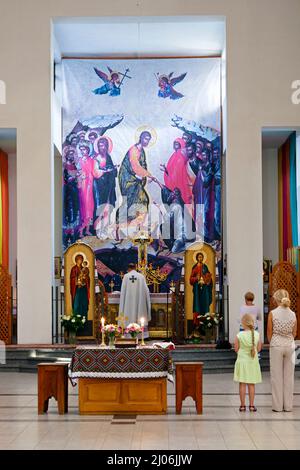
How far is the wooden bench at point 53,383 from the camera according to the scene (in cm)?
1283

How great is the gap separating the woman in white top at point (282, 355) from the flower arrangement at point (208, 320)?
7.96 m

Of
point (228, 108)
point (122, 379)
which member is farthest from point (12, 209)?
point (122, 379)

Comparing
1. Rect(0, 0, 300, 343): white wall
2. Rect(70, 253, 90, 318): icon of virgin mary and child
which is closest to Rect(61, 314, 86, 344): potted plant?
Rect(70, 253, 90, 318): icon of virgin mary and child

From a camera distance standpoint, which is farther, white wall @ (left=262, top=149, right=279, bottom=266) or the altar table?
white wall @ (left=262, top=149, right=279, bottom=266)

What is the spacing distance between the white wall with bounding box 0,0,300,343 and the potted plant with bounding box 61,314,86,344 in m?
0.58

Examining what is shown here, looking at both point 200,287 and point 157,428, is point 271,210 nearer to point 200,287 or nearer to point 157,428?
point 200,287

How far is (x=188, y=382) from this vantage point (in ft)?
42.2

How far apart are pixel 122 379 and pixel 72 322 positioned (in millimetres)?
8154

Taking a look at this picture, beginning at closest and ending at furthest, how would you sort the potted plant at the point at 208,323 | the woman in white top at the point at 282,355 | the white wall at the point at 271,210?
the woman in white top at the point at 282,355 < the potted plant at the point at 208,323 < the white wall at the point at 271,210

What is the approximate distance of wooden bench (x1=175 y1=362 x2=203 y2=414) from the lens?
12773 millimetres

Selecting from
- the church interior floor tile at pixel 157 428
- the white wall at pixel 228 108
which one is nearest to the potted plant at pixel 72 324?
the white wall at pixel 228 108

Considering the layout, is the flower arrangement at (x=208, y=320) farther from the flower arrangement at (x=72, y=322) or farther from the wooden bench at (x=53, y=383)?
the wooden bench at (x=53, y=383)

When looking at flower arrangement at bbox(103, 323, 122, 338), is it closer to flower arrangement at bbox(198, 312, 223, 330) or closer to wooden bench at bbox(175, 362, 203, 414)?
wooden bench at bbox(175, 362, 203, 414)
